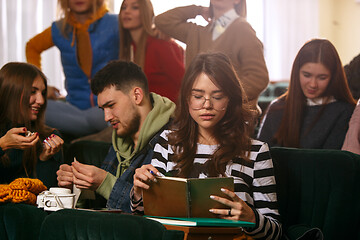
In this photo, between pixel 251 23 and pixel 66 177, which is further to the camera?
pixel 251 23

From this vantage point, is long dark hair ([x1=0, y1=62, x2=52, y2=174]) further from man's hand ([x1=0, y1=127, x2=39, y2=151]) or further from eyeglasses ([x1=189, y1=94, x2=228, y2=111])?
eyeglasses ([x1=189, y1=94, x2=228, y2=111])

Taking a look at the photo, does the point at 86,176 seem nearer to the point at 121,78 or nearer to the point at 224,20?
the point at 121,78

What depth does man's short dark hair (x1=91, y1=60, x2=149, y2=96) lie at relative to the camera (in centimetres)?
201

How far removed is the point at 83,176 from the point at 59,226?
1.40 feet

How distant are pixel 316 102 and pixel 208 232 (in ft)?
3.60

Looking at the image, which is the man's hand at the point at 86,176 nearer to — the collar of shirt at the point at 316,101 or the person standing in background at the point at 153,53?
the person standing in background at the point at 153,53

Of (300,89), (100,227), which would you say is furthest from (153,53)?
(100,227)

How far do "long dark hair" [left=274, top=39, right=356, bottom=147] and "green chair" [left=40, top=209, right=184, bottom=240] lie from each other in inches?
42.5

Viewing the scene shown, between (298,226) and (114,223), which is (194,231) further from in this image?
(298,226)

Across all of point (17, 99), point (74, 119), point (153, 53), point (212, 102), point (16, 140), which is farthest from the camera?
point (74, 119)

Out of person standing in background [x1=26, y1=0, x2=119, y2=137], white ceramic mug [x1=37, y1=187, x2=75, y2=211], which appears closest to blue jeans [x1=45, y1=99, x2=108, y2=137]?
person standing in background [x1=26, y1=0, x2=119, y2=137]

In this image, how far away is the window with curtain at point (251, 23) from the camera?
3.24 m

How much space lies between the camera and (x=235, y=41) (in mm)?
2172

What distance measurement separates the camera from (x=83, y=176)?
1821mm
